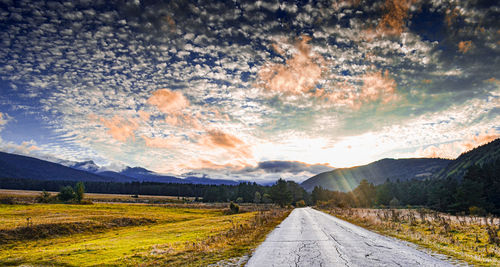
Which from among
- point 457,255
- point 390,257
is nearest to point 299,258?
point 390,257

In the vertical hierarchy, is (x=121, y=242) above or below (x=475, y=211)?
below

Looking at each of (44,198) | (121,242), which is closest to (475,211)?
(121,242)

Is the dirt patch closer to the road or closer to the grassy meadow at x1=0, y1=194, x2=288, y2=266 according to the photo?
the grassy meadow at x1=0, y1=194, x2=288, y2=266

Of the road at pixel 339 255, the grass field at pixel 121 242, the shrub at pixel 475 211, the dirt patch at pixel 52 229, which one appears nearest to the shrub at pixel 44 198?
the grass field at pixel 121 242

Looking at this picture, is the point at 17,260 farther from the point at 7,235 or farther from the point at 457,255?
the point at 457,255

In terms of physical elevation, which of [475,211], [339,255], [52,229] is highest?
[339,255]

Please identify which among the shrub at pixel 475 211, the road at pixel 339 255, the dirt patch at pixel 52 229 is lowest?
the dirt patch at pixel 52 229

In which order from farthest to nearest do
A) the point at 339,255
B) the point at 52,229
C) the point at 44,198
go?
the point at 44,198 < the point at 52,229 < the point at 339,255

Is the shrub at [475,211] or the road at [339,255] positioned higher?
the road at [339,255]

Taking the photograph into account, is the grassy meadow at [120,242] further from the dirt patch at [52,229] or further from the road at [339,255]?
the road at [339,255]

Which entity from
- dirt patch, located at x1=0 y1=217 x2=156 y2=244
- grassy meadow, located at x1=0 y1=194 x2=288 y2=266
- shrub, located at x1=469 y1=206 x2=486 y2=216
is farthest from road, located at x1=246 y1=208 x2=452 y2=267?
shrub, located at x1=469 y1=206 x2=486 y2=216

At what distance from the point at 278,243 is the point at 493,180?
249ft

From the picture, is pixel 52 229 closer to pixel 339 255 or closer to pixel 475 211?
pixel 339 255

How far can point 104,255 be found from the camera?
1945 centimetres
